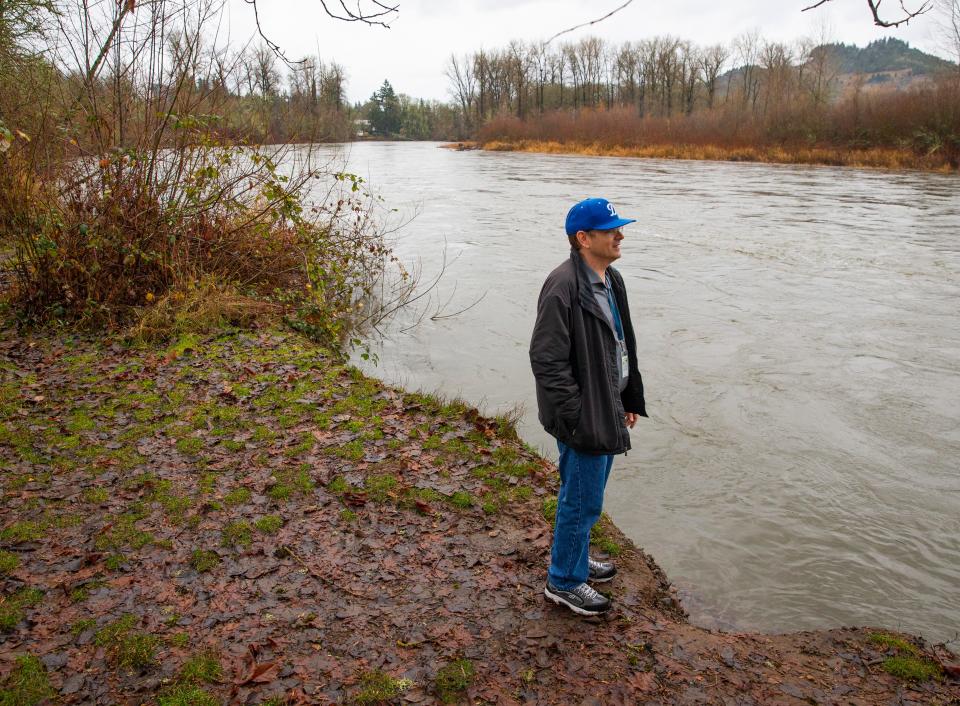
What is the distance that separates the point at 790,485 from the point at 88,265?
27.7 feet

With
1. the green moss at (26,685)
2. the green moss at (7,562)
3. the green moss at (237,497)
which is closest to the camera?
the green moss at (26,685)

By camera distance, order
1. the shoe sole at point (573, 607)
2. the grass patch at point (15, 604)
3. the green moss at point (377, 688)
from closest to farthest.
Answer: the green moss at point (377, 688) → the grass patch at point (15, 604) → the shoe sole at point (573, 607)

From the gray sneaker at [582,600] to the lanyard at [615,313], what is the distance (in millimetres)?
1488

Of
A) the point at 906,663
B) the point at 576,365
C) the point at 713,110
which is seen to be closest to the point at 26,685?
the point at 576,365

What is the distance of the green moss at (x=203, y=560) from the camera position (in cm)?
455

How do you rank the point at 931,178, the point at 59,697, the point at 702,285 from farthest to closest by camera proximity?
the point at 931,178, the point at 702,285, the point at 59,697

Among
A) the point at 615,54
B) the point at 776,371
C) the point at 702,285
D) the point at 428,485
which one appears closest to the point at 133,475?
the point at 428,485

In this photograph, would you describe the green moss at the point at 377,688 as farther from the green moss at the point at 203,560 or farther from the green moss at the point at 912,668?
the green moss at the point at 912,668

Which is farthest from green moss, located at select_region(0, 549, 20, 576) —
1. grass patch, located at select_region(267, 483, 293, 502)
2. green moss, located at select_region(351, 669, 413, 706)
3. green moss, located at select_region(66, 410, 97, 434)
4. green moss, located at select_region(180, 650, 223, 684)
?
green moss, located at select_region(351, 669, 413, 706)

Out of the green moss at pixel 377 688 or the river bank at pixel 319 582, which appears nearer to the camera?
the green moss at pixel 377 688

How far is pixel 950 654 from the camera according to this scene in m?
4.29

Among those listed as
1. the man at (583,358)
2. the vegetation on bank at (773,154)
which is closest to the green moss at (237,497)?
the man at (583,358)

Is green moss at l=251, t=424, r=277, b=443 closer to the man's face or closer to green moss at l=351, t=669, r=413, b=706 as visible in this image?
green moss at l=351, t=669, r=413, b=706

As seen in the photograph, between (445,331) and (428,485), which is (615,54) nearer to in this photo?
(445,331)
